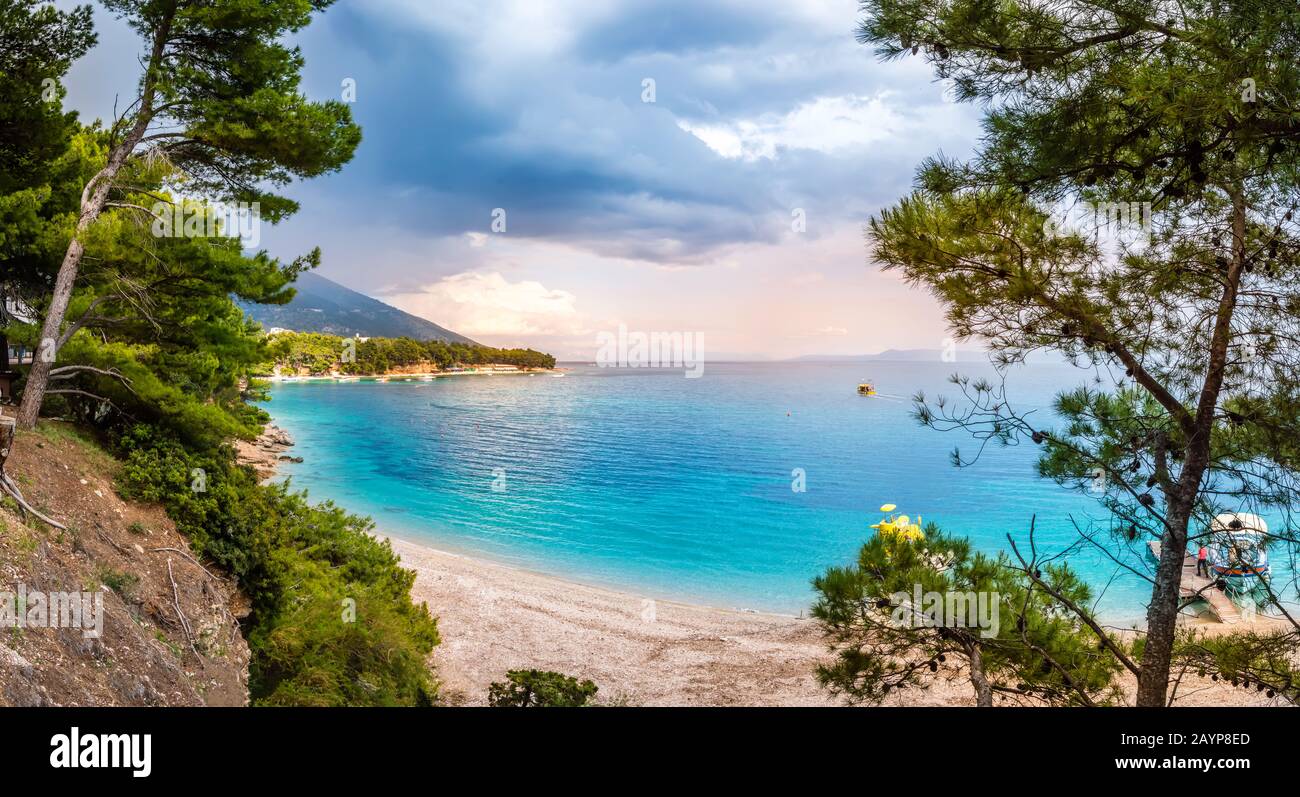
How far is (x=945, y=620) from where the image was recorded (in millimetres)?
5172

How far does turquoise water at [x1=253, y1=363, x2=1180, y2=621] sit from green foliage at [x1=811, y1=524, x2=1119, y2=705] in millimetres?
784

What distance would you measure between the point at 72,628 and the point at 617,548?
24392 mm

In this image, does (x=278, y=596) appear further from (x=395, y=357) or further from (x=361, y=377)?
(x=395, y=357)

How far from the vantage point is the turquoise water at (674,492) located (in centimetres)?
2656

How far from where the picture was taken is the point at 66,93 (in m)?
10.6

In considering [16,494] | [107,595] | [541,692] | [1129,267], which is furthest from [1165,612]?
[16,494]

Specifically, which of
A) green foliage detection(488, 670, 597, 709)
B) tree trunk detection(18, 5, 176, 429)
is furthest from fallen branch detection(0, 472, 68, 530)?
green foliage detection(488, 670, 597, 709)

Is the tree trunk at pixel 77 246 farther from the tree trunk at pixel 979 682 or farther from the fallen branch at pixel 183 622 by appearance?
the tree trunk at pixel 979 682

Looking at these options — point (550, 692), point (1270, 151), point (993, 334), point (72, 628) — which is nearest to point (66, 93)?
point (72, 628)

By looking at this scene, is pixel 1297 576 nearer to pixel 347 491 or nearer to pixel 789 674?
pixel 789 674

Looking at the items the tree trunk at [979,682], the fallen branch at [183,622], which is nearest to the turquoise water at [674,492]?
the tree trunk at [979,682]

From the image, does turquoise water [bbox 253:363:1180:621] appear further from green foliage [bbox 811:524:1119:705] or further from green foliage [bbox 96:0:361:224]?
green foliage [bbox 96:0:361:224]

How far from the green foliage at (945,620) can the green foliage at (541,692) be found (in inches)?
153

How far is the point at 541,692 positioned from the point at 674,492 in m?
32.9
